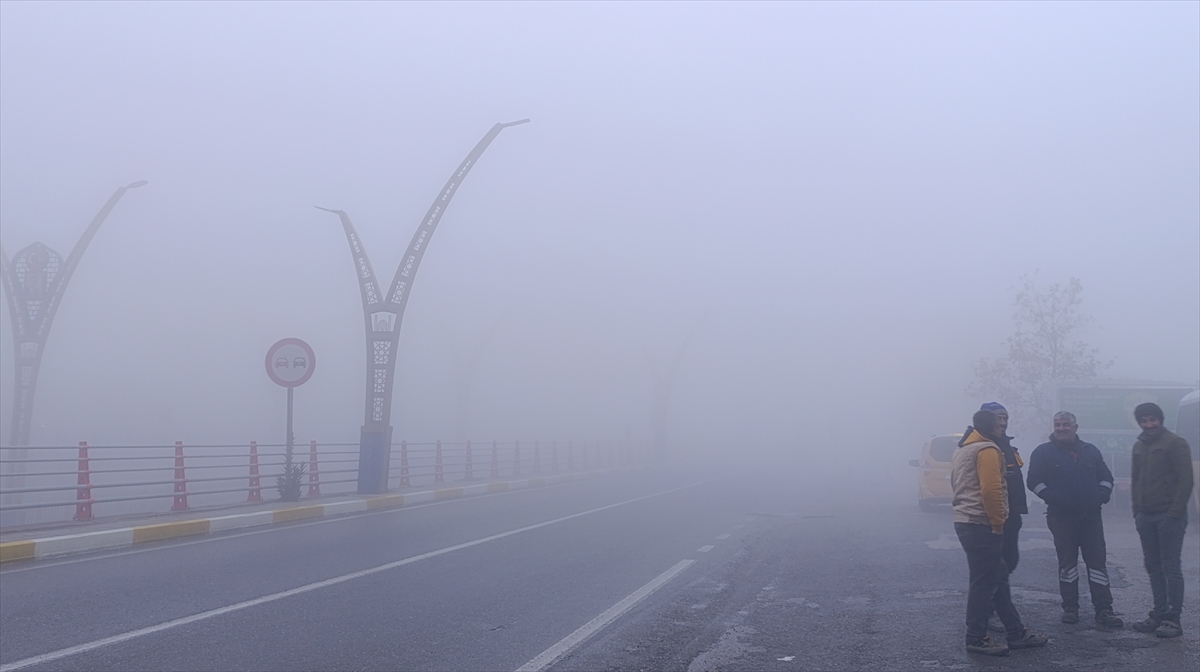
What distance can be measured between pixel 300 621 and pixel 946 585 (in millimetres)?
6119

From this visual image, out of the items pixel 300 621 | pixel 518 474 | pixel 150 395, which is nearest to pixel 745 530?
pixel 300 621

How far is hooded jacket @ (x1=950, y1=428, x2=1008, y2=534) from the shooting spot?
20.5 ft

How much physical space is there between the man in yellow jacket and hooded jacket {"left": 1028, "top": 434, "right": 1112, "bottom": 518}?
1.12m

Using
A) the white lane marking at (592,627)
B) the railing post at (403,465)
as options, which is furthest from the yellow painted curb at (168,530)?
the railing post at (403,465)

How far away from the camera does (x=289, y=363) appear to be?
1759 centimetres

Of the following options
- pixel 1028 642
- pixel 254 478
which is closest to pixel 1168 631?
pixel 1028 642

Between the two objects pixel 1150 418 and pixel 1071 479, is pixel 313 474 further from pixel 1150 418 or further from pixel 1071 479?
pixel 1150 418

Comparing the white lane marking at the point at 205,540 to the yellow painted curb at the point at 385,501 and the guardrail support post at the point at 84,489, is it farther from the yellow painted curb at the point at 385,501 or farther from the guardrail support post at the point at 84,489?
the guardrail support post at the point at 84,489

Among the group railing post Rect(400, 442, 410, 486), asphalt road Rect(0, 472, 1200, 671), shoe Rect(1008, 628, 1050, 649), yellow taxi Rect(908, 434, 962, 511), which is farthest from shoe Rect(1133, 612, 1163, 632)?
railing post Rect(400, 442, 410, 486)

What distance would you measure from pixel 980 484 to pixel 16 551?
34.0 feet

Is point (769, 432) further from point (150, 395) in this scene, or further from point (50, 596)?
point (50, 596)

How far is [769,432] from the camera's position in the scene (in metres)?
118

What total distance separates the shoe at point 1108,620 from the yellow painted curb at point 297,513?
12.6 m

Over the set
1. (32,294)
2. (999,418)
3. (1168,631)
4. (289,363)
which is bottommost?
(1168,631)
